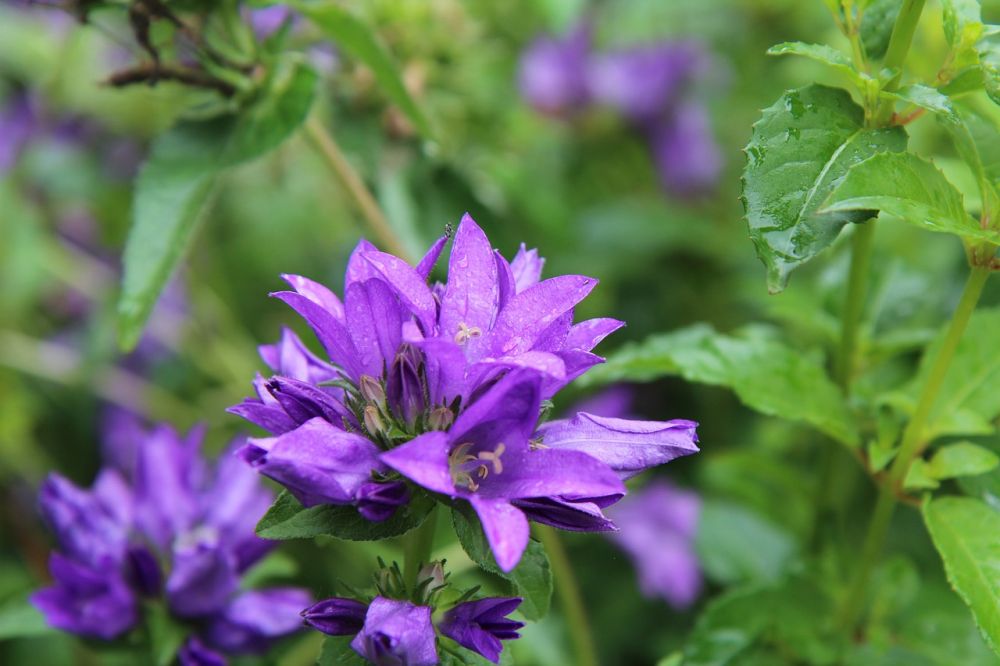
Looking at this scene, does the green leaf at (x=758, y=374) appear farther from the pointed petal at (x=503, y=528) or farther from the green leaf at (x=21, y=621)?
the green leaf at (x=21, y=621)

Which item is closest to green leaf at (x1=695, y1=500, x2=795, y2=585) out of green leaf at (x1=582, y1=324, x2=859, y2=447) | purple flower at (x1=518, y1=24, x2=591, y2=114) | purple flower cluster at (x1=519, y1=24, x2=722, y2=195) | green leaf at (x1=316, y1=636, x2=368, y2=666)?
green leaf at (x1=582, y1=324, x2=859, y2=447)

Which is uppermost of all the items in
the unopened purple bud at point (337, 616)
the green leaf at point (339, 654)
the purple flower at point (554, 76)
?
the purple flower at point (554, 76)

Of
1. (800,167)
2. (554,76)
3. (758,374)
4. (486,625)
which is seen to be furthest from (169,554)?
(554,76)

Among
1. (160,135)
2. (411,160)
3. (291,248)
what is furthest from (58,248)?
(160,135)

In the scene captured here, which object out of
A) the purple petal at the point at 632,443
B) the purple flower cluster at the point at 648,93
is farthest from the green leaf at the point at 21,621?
the purple flower cluster at the point at 648,93

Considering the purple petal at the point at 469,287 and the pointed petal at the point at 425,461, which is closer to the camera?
the pointed petal at the point at 425,461

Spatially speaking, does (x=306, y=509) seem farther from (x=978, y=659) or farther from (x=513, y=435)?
(x=978, y=659)

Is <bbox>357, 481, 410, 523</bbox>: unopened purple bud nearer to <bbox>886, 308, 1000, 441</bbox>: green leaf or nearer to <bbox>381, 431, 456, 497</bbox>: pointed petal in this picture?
<bbox>381, 431, 456, 497</bbox>: pointed petal
